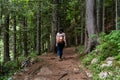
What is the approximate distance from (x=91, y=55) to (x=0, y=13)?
5.26m

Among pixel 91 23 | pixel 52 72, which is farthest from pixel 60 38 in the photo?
pixel 52 72

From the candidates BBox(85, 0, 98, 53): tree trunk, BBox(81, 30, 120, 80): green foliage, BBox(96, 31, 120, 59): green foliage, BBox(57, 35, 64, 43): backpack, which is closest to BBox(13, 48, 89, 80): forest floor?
BBox(81, 30, 120, 80): green foliage

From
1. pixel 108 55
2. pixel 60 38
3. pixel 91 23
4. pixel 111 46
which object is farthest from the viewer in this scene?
pixel 91 23

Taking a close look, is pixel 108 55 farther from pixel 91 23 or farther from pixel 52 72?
pixel 91 23

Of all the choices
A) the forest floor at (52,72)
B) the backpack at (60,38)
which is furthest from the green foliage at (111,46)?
the backpack at (60,38)

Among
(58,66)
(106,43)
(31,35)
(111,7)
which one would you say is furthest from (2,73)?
(111,7)

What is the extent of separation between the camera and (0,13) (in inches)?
475

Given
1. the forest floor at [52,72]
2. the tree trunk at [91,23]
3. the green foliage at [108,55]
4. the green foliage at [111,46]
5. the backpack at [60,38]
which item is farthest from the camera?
the tree trunk at [91,23]

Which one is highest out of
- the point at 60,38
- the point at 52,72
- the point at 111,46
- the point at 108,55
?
the point at 60,38

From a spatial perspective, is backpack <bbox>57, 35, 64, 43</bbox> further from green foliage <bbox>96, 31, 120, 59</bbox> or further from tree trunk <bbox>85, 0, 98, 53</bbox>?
green foliage <bbox>96, 31, 120, 59</bbox>

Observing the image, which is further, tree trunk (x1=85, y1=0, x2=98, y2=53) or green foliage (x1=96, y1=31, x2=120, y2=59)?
tree trunk (x1=85, y1=0, x2=98, y2=53)

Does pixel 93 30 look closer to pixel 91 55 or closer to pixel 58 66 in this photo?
pixel 91 55

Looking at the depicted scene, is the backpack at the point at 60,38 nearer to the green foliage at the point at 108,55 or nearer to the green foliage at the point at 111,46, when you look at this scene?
the green foliage at the point at 108,55

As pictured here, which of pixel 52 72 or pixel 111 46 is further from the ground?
pixel 111 46
